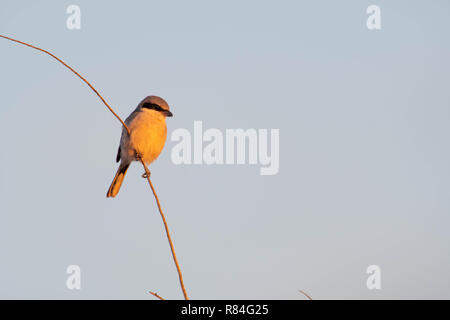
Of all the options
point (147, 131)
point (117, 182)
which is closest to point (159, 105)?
point (147, 131)

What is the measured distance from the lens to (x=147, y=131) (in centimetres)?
546

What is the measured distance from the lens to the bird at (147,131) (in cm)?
548

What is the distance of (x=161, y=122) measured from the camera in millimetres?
5570

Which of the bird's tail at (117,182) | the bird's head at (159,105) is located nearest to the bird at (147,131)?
the bird's head at (159,105)

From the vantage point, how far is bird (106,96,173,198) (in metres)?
5.48

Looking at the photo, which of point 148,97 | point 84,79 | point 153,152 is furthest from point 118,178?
point 84,79

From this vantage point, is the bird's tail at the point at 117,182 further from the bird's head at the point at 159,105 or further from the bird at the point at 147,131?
the bird's head at the point at 159,105

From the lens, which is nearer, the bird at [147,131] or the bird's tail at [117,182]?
the bird at [147,131]

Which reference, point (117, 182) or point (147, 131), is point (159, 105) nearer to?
point (147, 131)

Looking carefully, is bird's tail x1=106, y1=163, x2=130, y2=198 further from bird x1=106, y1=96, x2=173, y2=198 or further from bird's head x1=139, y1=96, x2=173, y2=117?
bird's head x1=139, y1=96, x2=173, y2=117

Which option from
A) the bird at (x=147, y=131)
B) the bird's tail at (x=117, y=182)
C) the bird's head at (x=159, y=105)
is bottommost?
the bird's tail at (x=117, y=182)

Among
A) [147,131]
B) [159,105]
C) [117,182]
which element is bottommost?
[117,182]

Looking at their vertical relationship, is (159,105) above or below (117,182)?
above
